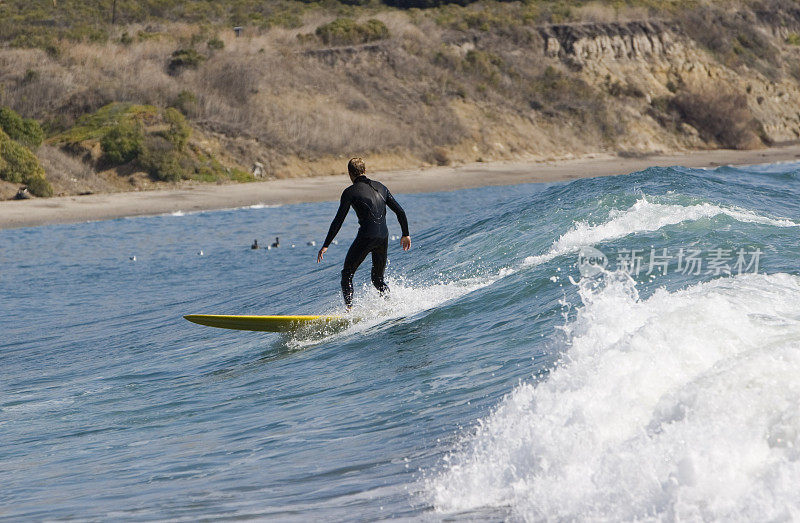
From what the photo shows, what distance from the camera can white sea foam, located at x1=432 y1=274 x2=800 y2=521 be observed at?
4582 mm

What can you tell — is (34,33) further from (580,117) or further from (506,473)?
(506,473)

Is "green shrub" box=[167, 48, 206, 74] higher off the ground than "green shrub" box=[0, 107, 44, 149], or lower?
higher

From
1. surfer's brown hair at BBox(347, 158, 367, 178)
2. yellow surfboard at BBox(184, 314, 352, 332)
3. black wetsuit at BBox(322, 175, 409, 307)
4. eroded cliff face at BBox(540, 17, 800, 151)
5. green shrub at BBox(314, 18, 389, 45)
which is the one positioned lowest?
yellow surfboard at BBox(184, 314, 352, 332)

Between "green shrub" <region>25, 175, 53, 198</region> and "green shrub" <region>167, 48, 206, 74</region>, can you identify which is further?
"green shrub" <region>167, 48, 206, 74</region>

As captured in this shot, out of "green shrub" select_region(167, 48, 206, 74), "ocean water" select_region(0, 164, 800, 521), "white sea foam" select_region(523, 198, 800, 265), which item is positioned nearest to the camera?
"ocean water" select_region(0, 164, 800, 521)

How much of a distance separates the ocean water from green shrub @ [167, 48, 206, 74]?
83.3 ft

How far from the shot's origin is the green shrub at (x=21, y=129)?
1249 inches

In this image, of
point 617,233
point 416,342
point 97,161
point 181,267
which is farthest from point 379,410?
point 97,161

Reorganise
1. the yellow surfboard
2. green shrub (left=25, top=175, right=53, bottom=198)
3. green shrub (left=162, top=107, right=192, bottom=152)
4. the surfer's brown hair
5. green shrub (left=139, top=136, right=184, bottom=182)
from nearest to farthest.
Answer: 1. the surfer's brown hair
2. the yellow surfboard
3. green shrub (left=25, top=175, right=53, bottom=198)
4. green shrub (left=139, top=136, right=184, bottom=182)
5. green shrub (left=162, top=107, right=192, bottom=152)

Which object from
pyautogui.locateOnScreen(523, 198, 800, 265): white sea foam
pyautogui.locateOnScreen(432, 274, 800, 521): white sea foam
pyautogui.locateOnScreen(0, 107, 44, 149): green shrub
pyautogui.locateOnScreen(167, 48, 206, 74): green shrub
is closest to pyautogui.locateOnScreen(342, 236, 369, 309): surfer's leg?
pyautogui.locateOnScreen(523, 198, 800, 265): white sea foam

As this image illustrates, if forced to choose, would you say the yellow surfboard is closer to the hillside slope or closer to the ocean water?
the ocean water

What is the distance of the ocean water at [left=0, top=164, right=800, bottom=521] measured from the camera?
16.4 ft

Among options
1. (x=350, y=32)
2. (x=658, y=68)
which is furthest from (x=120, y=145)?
(x=658, y=68)

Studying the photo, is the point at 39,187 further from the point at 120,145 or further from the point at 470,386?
the point at 470,386
